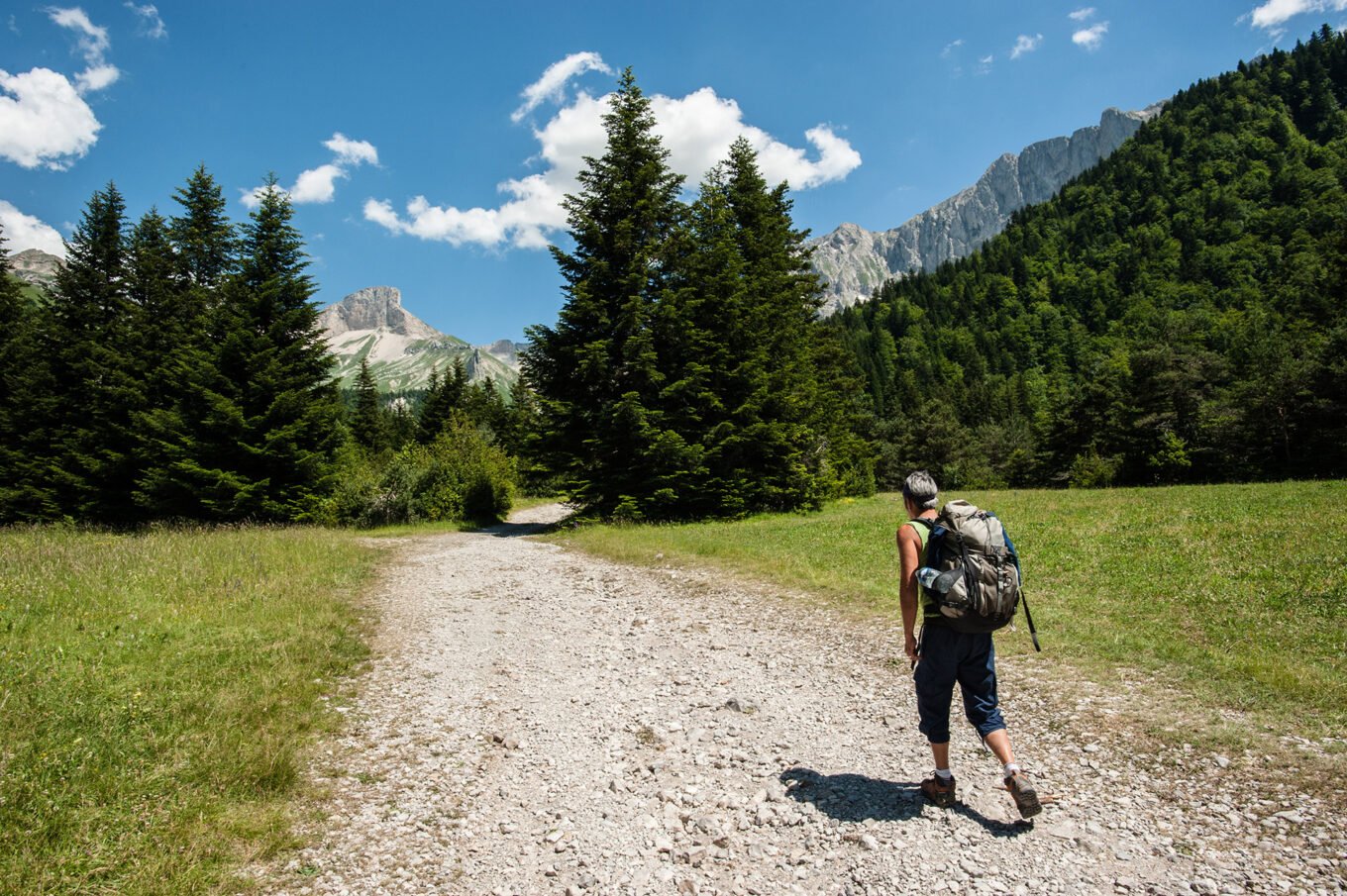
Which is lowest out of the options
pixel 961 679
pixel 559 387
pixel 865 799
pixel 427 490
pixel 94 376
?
pixel 865 799

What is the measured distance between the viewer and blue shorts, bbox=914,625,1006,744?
4.41 meters

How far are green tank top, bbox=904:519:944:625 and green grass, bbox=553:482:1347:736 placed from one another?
3.15m

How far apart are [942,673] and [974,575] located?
2.78 feet

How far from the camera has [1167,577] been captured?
10.4m

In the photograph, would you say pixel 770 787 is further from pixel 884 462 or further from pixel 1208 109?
pixel 1208 109

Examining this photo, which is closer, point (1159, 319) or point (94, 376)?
point (94, 376)

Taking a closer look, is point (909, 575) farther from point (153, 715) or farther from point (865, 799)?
point (153, 715)

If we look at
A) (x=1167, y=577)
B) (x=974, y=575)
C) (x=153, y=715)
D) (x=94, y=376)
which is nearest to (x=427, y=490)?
(x=94, y=376)

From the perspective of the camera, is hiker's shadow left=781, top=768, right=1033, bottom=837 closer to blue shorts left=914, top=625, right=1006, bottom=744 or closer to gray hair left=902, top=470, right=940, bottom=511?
blue shorts left=914, top=625, right=1006, bottom=744

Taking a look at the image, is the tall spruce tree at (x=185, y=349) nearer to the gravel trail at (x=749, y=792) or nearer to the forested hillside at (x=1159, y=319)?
the gravel trail at (x=749, y=792)

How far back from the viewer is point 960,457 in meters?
77.0

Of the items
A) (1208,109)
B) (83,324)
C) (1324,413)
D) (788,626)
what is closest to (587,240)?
(788,626)

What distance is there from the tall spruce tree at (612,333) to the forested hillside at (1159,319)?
40.3 meters

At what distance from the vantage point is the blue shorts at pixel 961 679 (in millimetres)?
4406
